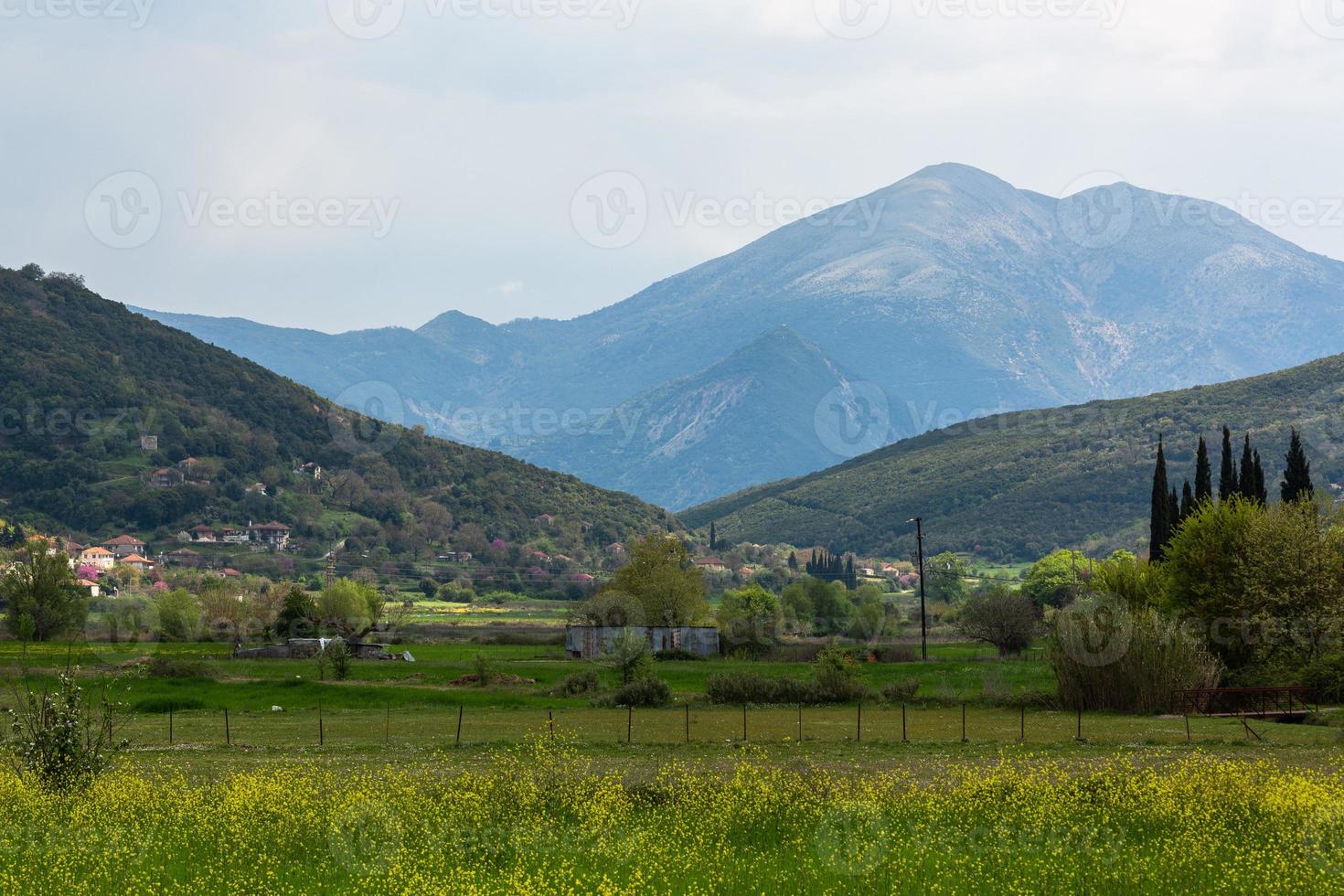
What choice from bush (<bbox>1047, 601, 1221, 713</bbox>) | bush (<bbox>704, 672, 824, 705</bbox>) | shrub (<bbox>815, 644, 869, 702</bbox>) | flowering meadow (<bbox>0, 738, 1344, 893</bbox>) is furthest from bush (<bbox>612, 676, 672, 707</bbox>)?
flowering meadow (<bbox>0, 738, 1344, 893</bbox>)

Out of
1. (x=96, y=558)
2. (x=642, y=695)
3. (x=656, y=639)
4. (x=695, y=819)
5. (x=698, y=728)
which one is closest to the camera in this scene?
(x=695, y=819)

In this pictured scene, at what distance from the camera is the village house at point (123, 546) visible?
148375 mm

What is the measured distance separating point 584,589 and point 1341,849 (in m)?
139

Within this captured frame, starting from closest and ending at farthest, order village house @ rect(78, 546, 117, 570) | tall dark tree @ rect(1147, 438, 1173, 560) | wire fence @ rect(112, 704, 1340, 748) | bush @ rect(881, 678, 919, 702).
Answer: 1. wire fence @ rect(112, 704, 1340, 748)
2. bush @ rect(881, 678, 919, 702)
3. tall dark tree @ rect(1147, 438, 1173, 560)
4. village house @ rect(78, 546, 117, 570)

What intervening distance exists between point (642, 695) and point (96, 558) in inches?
4302

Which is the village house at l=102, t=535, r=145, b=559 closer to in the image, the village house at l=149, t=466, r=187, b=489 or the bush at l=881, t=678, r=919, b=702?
the village house at l=149, t=466, r=187, b=489

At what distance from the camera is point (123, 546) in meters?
150

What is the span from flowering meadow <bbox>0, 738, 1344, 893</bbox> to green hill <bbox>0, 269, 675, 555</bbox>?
463 ft

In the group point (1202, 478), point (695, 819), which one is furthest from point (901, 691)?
point (695, 819)

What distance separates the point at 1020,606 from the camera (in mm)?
80250

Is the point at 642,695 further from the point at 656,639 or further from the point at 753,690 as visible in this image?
the point at 656,639

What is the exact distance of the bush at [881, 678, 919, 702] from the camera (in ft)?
169

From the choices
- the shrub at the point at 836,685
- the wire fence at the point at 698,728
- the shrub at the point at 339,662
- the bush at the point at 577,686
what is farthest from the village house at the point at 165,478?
the shrub at the point at 836,685

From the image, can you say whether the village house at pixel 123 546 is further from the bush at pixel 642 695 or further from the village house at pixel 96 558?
the bush at pixel 642 695
